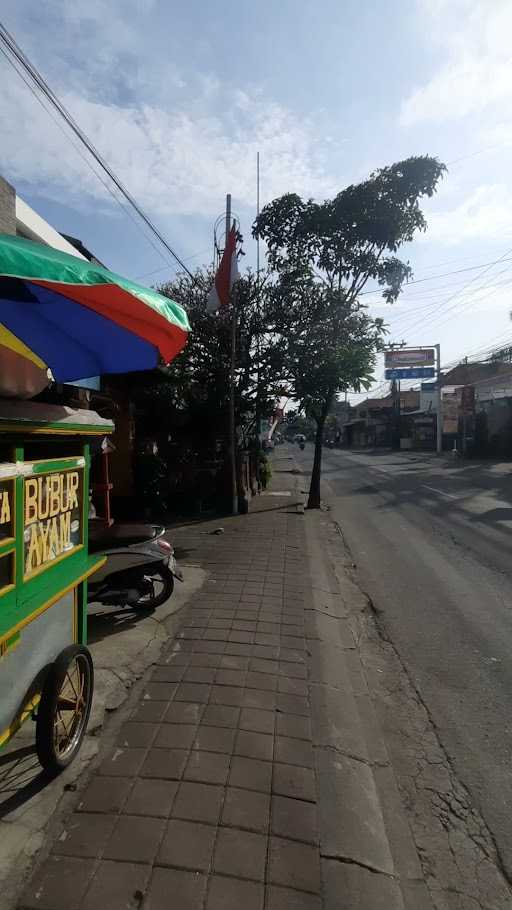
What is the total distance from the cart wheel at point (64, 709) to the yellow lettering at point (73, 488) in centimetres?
78

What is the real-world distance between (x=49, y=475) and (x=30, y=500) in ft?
0.74

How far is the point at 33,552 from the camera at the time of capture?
2.63 m

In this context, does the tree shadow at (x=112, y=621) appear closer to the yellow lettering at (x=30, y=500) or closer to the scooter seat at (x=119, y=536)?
the scooter seat at (x=119, y=536)

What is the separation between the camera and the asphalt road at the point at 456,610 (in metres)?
3.36

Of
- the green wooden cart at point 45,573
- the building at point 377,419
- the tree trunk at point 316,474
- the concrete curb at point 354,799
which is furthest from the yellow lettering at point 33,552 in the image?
the building at point 377,419

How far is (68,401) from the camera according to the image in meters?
6.37

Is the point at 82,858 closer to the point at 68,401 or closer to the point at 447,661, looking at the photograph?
the point at 447,661

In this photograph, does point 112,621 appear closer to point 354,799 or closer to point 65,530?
point 65,530

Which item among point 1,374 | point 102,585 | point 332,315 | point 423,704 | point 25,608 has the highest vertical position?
point 332,315

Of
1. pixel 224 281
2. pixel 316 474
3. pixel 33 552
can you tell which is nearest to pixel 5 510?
pixel 33 552

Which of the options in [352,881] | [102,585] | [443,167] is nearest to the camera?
[352,881]

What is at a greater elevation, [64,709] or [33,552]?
Result: [33,552]

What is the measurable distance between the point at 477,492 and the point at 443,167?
9546 mm

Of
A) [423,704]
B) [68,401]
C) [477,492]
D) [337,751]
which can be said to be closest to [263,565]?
[68,401]
